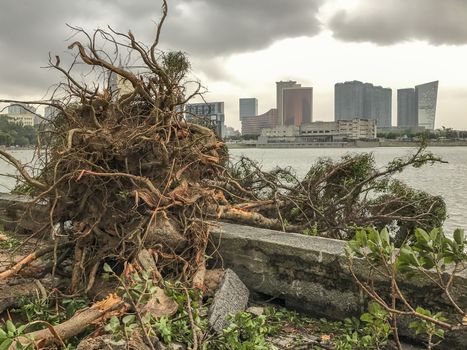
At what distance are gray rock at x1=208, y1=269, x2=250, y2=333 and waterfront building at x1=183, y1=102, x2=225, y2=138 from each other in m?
2.07

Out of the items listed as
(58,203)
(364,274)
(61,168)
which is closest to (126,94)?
(61,168)

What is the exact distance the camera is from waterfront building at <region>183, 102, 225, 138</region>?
526cm

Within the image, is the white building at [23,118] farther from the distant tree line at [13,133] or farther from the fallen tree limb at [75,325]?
the fallen tree limb at [75,325]

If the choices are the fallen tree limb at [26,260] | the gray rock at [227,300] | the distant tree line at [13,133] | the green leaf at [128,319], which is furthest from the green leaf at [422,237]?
the distant tree line at [13,133]

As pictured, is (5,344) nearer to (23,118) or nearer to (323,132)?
(23,118)

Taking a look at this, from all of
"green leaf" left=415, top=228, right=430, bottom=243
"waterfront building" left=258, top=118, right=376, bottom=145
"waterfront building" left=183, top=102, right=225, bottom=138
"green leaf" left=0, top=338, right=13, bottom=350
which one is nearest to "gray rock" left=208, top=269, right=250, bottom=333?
"green leaf" left=0, top=338, right=13, bottom=350

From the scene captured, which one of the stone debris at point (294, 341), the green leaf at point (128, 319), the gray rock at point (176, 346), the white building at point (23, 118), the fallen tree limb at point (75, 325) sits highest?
the white building at point (23, 118)

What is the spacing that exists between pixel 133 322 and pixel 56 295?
1.30 m

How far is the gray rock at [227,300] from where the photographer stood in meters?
3.18

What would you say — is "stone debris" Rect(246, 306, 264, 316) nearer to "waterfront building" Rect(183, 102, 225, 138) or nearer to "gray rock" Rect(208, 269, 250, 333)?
"gray rock" Rect(208, 269, 250, 333)

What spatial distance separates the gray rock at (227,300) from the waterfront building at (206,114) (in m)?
2.07

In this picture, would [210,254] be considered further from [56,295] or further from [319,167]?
[319,167]

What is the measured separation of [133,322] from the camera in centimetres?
280

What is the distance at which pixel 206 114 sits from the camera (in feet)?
18.2
